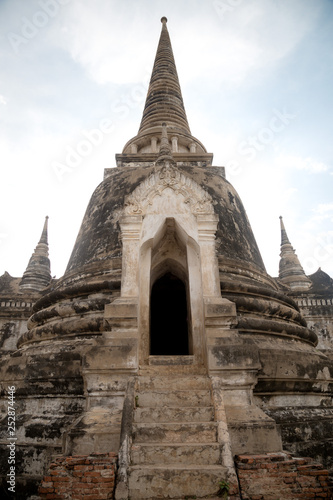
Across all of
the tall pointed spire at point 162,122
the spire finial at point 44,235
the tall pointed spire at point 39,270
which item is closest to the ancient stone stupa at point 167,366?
the tall pointed spire at point 162,122

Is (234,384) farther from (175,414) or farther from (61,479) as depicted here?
(61,479)

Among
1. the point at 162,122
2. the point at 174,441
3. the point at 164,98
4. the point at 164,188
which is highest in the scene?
the point at 164,98

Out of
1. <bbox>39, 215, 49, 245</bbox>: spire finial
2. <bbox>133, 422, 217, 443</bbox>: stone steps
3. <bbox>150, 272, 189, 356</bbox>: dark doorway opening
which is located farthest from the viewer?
<bbox>39, 215, 49, 245</bbox>: spire finial

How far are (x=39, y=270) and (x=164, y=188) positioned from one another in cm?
1726

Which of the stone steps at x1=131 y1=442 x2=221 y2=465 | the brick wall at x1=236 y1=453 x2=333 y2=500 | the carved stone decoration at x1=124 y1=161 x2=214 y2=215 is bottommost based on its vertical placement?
the brick wall at x1=236 y1=453 x2=333 y2=500

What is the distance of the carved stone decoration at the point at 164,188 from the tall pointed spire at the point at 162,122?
406 centimetres

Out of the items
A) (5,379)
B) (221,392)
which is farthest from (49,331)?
(221,392)

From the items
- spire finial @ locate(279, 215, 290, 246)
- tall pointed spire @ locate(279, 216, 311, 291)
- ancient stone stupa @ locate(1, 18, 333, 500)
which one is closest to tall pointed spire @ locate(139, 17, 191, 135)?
ancient stone stupa @ locate(1, 18, 333, 500)

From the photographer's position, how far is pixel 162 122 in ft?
36.0

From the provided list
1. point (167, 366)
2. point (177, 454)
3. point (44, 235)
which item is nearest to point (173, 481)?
point (177, 454)

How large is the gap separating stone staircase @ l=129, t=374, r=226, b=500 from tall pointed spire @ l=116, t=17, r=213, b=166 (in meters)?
7.01

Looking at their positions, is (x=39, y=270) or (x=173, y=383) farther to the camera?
(x=39, y=270)

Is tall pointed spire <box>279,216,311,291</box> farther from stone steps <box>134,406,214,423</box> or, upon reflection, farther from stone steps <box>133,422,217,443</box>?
stone steps <box>133,422,217,443</box>

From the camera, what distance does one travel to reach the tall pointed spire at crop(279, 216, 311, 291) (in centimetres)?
2134
